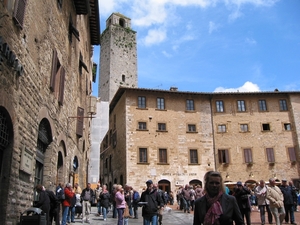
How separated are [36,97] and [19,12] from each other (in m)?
2.36

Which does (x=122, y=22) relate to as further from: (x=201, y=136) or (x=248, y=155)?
(x=248, y=155)

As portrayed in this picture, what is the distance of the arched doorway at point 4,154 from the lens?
21.9ft

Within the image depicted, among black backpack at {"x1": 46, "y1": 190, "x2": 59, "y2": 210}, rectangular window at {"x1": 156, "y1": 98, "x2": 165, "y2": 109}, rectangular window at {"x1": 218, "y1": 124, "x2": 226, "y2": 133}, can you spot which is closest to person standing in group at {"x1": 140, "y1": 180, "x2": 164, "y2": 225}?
black backpack at {"x1": 46, "y1": 190, "x2": 59, "y2": 210}

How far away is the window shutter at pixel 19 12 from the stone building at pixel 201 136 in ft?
70.1

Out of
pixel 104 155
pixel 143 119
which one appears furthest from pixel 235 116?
pixel 104 155

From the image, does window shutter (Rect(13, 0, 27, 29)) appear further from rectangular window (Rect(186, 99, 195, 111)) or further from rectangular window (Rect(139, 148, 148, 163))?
rectangular window (Rect(186, 99, 195, 111))

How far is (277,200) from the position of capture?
953 cm

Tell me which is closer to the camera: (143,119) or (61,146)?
(61,146)

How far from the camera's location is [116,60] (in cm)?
4600

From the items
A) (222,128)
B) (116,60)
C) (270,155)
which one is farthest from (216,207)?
(116,60)

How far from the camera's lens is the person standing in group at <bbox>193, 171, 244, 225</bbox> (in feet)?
11.2

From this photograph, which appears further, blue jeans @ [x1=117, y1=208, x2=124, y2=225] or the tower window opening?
the tower window opening

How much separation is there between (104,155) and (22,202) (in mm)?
29446

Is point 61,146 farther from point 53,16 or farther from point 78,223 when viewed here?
point 53,16
